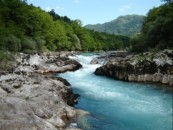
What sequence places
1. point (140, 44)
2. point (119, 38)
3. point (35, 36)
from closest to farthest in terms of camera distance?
point (140, 44) < point (35, 36) < point (119, 38)

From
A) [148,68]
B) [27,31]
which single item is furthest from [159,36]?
[27,31]

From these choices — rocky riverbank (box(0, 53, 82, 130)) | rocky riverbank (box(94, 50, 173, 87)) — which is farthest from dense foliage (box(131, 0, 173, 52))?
rocky riverbank (box(0, 53, 82, 130))

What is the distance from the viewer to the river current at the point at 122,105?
20031 mm

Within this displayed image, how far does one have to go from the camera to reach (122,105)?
2489 centimetres

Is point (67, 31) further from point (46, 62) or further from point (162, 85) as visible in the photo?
point (162, 85)

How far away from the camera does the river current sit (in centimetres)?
2003

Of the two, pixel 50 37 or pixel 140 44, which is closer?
pixel 140 44

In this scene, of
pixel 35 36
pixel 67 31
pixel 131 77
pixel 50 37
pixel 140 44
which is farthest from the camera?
pixel 67 31

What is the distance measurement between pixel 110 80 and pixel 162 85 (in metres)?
6.64

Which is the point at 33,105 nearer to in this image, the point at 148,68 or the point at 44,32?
the point at 148,68

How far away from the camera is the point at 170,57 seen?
1476 inches

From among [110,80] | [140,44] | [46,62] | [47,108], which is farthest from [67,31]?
[47,108]

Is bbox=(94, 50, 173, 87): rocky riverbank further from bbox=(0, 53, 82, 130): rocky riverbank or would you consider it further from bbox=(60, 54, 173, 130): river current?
bbox=(0, 53, 82, 130): rocky riverbank

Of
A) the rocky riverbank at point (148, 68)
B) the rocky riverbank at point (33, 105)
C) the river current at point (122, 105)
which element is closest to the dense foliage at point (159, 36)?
the rocky riverbank at point (148, 68)
